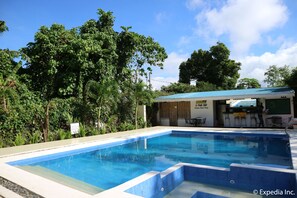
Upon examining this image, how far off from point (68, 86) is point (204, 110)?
36.6 feet

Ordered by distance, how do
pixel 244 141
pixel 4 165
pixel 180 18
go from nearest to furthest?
1. pixel 4 165
2. pixel 244 141
3. pixel 180 18

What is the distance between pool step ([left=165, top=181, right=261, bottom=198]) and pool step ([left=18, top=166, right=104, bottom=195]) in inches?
77.5

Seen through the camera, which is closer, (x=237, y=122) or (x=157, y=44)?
(x=237, y=122)

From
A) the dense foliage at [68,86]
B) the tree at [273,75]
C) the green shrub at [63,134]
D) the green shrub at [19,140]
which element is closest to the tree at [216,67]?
the tree at [273,75]

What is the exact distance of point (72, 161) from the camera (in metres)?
9.73

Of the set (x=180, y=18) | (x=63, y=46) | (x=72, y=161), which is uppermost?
(x=180, y=18)

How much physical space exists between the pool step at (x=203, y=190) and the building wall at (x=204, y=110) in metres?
14.0

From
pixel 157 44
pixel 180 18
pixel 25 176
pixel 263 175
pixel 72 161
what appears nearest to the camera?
pixel 263 175

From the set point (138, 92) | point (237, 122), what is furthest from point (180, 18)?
point (237, 122)

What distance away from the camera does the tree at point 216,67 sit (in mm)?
37844

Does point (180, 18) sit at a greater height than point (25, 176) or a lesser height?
greater

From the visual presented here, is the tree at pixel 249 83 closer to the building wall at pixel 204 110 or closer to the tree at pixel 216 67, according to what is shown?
the tree at pixel 216 67

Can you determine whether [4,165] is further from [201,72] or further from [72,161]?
[201,72]

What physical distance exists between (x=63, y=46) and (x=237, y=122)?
14.2 m
